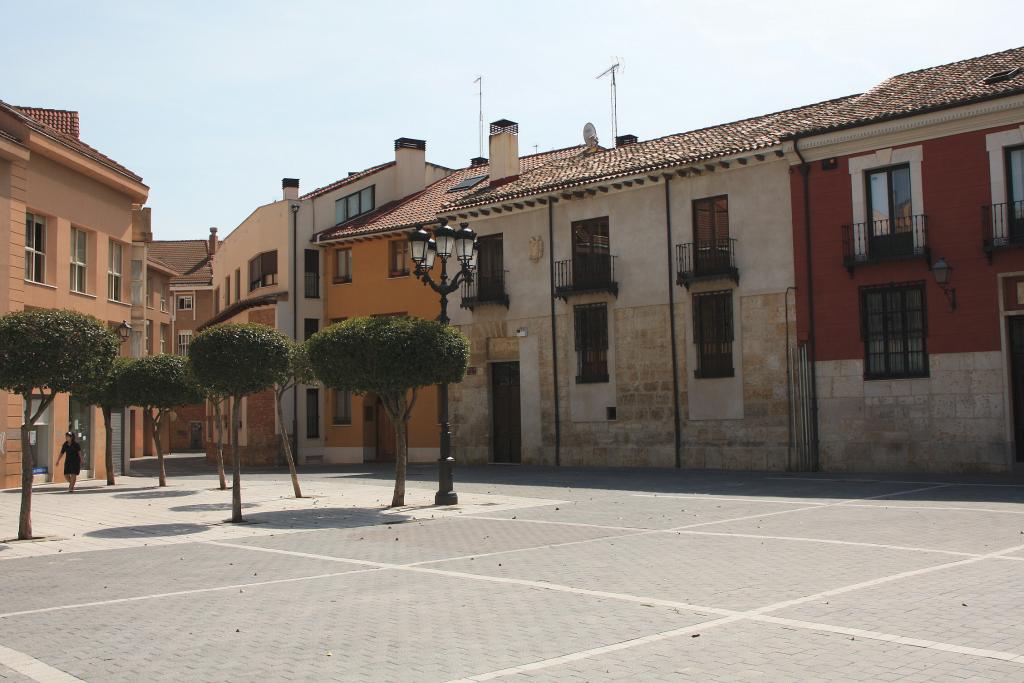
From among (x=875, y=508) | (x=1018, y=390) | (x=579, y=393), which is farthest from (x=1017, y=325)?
(x=579, y=393)

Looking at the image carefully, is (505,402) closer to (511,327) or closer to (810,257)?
(511,327)

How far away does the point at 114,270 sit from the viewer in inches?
1150

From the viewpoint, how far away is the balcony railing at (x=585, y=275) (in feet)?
88.4

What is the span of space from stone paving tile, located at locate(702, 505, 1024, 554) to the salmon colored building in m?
18.2

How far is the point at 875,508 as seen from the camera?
14570 mm

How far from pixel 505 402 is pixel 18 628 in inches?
892

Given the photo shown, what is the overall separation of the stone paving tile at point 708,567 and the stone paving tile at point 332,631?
748mm

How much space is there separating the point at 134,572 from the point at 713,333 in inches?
677

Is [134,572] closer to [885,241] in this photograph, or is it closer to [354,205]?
[885,241]

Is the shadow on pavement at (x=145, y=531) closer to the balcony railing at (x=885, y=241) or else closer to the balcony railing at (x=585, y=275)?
the balcony railing at (x=585, y=275)

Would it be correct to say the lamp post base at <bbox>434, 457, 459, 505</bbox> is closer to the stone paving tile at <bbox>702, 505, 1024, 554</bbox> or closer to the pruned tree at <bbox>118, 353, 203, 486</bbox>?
the stone paving tile at <bbox>702, 505, 1024, 554</bbox>

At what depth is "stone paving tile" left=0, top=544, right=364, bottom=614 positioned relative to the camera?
9.16 m

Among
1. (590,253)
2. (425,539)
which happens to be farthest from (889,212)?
(425,539)

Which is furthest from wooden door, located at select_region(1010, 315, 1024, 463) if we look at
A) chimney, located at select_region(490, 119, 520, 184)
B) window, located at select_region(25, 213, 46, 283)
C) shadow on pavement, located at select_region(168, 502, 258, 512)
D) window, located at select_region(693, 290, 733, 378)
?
window, located at select_region(25, 213, 46, 283)
